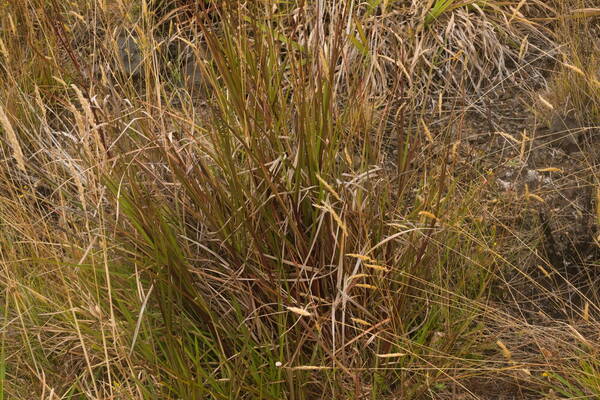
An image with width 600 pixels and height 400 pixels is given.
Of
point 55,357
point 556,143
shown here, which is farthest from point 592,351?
point 55,357

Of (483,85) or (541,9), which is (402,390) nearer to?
(483,85)

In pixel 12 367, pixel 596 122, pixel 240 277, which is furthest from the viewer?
pixel 596 122

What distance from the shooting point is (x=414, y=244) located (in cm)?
181

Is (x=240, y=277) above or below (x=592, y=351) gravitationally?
above

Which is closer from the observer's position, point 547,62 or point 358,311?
point 358,311

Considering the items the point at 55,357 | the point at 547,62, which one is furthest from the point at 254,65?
the point at 547,62

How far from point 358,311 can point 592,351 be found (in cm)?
53

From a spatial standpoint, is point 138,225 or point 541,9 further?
point 541,9

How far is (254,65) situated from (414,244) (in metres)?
0.54

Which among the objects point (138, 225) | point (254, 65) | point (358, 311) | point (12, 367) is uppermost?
point (254, 65)

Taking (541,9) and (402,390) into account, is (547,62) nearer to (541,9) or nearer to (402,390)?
(541,9)

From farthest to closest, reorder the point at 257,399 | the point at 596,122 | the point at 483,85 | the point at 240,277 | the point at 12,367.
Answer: the point at 483,85
the point at 596,122
the point at 12,367
the point at 240,277
the point at 257,399

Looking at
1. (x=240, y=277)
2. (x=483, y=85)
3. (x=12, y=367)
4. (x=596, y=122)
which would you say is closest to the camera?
(x=240, y=277)

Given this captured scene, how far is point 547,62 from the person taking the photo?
2.91 metres
